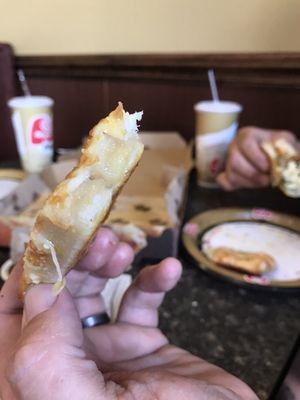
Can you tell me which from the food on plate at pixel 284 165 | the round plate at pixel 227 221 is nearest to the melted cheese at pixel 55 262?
the round plate at pixel 227 221

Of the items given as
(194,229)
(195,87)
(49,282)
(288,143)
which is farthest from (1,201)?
(195,87)

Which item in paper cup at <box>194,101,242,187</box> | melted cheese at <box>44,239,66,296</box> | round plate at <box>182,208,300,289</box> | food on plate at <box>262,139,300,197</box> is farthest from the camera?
paper cup at <box>194,101,242,187</box>

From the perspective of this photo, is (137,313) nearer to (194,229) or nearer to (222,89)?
(194,229)

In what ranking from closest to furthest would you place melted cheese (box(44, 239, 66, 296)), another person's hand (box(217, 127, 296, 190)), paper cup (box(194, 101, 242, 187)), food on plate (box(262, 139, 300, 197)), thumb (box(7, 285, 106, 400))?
thumb (box(7, 285, 106, 400)) < melted cheese (box(44, 239, 66, 296)) < food on plate (box(262, 139, 300, 197)) < another person's hand (box(217, 127, 296, 190)) < paper cup (box(194, 101, 242, 187))

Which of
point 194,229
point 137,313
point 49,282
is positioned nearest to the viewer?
point 49,282

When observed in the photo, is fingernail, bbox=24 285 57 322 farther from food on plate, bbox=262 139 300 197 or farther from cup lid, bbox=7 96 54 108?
cup lid, bbox=7 96 54 108

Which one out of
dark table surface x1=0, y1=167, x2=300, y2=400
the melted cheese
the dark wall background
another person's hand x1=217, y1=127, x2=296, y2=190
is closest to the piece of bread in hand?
the melted cheese

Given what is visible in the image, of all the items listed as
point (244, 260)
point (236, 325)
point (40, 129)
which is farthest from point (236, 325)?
point (40, 129)
